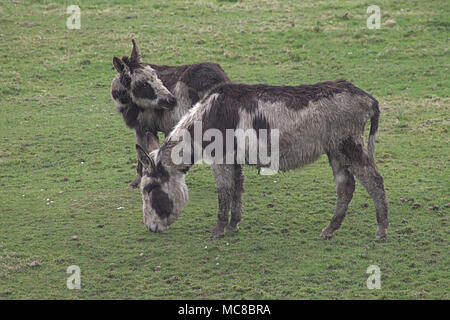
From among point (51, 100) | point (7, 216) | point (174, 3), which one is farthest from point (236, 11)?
point (7, 216)

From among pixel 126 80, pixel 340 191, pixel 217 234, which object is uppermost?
pixel 126 80

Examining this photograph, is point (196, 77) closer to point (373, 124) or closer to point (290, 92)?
point (290, 92)

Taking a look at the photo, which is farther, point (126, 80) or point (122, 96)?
point (122, 96)

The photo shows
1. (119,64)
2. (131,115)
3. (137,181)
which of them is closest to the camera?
(119,64)

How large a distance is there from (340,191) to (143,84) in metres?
3.60

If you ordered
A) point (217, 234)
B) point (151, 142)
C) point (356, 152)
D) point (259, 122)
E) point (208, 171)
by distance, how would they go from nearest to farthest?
point (356, 152)
point (259, 122)
point (217, 234)
point (151, 142)
point (208, 171)

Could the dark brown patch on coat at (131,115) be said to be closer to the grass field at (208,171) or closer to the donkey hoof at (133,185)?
the donkey hoof at (133,185)

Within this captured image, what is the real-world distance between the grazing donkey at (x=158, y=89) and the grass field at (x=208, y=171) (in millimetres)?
1398

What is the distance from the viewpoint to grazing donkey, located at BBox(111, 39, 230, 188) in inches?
411

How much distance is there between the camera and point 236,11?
21547 mm

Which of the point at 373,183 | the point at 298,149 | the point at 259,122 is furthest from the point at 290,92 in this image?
the point at 373,183

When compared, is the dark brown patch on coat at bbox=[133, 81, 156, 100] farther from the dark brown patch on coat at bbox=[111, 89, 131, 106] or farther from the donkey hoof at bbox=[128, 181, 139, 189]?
the donkey hoof at bbox=[128, 181, 139, 189]

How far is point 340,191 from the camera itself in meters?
Result: 8.99
